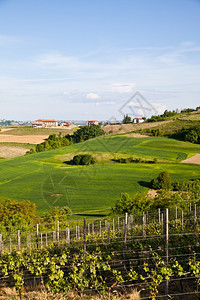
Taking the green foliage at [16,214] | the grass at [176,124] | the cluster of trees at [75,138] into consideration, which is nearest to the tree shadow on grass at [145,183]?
the green foliage at [16,214]

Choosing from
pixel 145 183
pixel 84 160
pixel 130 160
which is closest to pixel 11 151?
pixel 84 160

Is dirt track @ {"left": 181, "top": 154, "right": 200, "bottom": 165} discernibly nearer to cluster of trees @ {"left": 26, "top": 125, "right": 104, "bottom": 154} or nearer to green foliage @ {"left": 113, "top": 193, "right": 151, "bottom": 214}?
green foliage @ {"left": 113, "top": 193, "right": 151, "bottom": 214}

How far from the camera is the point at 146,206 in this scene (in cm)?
2714

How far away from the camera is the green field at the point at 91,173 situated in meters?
37.2

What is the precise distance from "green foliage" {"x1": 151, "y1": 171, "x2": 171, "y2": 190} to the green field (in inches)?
49.6

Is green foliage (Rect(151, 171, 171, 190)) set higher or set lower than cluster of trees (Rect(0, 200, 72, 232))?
higher

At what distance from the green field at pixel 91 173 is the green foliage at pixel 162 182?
4.14 feet

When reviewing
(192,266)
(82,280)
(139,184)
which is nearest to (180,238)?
(192,266)

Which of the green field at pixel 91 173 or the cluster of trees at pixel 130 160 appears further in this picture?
the cluster of trees at pixel 130 160

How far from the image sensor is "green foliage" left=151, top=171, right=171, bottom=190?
37906 millimetres

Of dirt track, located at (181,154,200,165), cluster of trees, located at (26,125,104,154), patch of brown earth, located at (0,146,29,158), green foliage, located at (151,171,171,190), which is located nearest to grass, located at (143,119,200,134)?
dirt track, located at (181,154,200,165)

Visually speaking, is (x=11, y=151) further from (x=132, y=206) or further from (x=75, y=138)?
(x=132, y=206)

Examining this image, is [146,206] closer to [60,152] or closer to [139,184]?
[139,184]

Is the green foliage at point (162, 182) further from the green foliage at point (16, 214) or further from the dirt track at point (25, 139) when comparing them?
the dirt track at point (25, 139)
